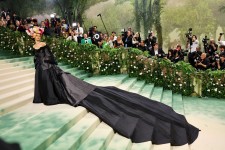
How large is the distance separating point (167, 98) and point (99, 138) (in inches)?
198

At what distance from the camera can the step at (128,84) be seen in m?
9.80

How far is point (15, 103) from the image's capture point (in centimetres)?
708

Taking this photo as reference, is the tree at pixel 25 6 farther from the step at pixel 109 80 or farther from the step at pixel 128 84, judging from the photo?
the step at pixel 128 84

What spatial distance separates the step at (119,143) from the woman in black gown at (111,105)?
280mm

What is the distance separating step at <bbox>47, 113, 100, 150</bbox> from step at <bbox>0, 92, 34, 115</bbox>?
193cm

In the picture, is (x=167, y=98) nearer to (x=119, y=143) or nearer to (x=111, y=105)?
(x=111, y=105)

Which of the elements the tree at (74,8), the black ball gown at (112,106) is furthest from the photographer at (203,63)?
the tree at (74,8)

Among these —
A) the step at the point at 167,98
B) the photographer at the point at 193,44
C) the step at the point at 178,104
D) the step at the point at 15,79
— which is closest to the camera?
the step at the point at 15,79

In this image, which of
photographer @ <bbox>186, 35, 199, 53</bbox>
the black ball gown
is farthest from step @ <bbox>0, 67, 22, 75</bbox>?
photographer @ <bbox>186, 35, 199, 53</bbox>

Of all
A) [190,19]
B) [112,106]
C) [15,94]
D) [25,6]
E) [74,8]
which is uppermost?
[25,6]

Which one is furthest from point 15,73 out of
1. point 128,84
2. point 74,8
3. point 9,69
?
point 74,8

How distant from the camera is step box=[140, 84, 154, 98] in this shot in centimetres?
971

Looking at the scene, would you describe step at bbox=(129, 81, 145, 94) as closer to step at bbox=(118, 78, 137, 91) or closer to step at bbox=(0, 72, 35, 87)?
step at bbox=(118, 78, 137, 91)

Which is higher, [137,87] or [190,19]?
[190,19]
